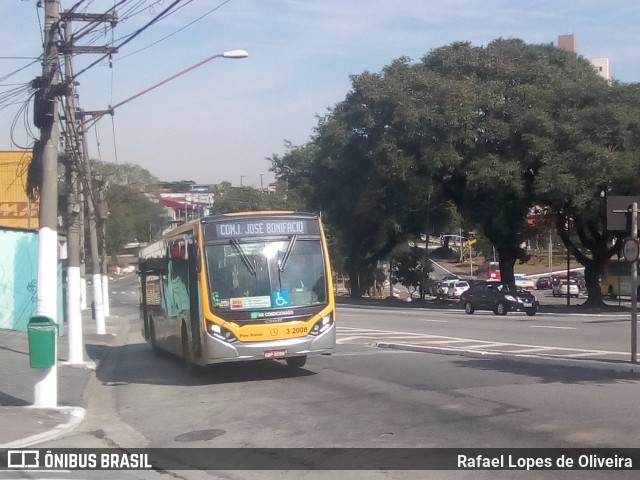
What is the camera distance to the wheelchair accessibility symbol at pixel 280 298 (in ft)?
52.9

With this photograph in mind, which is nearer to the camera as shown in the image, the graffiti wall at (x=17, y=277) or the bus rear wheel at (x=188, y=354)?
the bus rear wheel at (x=188, y=354)

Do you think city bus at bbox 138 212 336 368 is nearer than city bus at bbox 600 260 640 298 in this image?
Yes

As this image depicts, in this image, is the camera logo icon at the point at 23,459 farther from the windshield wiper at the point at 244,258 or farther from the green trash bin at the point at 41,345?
the windshield wiper at the point at 244,258

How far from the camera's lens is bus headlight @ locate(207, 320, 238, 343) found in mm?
15812

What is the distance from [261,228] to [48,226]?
3806 mm

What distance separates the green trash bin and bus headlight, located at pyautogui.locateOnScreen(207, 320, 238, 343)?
2.93 m

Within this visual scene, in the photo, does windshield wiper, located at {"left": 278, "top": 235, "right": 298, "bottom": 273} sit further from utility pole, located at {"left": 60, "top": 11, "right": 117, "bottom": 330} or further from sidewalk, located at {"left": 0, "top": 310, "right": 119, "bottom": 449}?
utility pole, located at {"left": 60, "top": 11, "right": 117, "bottom": 330}

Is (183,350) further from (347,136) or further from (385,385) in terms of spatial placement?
(347,136)

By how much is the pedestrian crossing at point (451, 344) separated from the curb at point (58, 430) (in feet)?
31.2

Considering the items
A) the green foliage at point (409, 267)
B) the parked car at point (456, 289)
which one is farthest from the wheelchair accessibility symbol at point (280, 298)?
the parked car at point (456, 289)

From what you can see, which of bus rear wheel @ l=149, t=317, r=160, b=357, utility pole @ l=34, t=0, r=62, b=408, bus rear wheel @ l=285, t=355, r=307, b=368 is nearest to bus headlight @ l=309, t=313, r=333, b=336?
bus rear wheel @ l=285, t=355, r=307, b=368

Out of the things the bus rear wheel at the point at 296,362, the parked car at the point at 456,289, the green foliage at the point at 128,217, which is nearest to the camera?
the bus rear wheel at the point at 296,362

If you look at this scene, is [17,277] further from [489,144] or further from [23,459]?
[489,144]

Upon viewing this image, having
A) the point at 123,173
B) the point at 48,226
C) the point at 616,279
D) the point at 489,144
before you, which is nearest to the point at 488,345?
the point at 48,226
